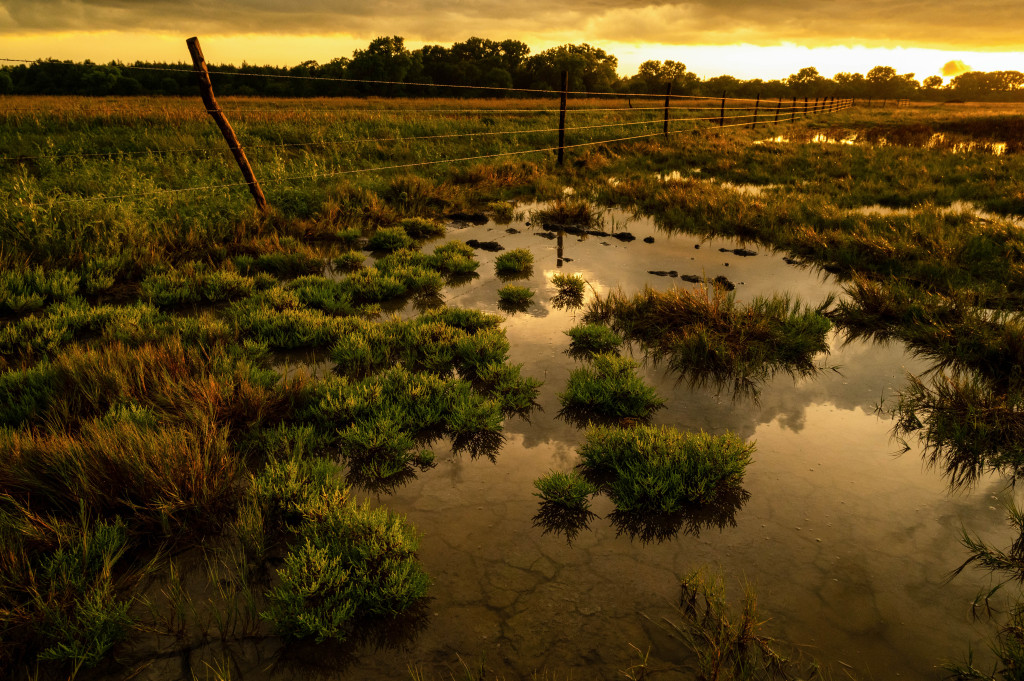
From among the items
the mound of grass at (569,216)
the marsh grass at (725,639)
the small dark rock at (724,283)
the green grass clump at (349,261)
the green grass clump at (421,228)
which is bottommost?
the marsh grass at (725,639)

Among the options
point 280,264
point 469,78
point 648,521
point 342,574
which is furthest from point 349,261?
point 469,78

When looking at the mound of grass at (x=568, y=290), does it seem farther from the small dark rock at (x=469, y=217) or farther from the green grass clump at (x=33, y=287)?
the green grass clump at (x=33, y=287)

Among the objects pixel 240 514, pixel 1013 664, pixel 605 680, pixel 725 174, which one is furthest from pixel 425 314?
pixel 725 174

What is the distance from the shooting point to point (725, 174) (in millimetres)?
12852

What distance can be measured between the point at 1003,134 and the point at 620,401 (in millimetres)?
29738

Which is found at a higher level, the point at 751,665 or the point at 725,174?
the point at 725,174

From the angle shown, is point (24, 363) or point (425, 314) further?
point (425, 314)

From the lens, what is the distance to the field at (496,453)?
203 cm

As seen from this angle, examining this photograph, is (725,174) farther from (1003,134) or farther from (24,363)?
(1003,134)

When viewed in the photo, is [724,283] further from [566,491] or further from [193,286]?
[193,286]

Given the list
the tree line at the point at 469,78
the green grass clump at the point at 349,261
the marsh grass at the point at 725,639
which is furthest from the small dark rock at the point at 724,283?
the tree line at the point at 469,78

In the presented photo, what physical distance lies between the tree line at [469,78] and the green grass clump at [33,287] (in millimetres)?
58412

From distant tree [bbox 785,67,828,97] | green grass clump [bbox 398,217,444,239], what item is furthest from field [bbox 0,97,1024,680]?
distant tree [bbox 785,67,828,97]

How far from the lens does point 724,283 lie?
19.6 ft
